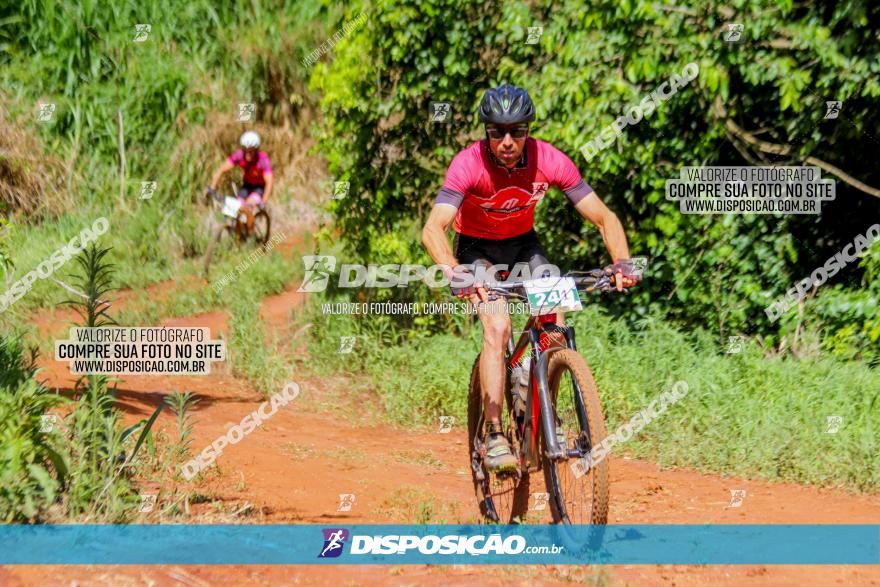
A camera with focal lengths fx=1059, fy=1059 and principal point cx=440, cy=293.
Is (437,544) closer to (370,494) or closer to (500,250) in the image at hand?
(370,494)

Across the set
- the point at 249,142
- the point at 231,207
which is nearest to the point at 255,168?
the point at 249,142

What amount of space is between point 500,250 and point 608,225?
2.36 feet

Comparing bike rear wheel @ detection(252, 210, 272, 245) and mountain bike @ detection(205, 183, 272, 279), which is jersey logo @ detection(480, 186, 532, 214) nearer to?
mountain bike @ detection(205, 183, 272, 279)

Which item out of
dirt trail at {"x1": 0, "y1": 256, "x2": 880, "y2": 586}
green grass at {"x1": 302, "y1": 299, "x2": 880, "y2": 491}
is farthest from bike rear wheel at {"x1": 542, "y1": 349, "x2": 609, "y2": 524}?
green grass at {"x1": 302, "y1": 299, "x2": 880, "y2": 491}

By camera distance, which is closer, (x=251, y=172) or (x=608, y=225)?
(x=608, y=225)

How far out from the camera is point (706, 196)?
9.09 meters

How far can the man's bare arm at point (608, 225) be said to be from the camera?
217 inches

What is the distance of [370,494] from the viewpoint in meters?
6.58

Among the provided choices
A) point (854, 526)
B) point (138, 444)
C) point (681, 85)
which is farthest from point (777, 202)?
point (138, 444)

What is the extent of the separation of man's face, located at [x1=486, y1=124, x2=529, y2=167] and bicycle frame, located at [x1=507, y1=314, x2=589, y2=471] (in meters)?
0.87

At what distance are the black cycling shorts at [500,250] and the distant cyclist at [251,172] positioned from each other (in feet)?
27.2

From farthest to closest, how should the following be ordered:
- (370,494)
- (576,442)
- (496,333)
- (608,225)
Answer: (370,494), (608,225), (496,333), (576,442)

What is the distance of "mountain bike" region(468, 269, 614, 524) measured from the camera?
5047 mm

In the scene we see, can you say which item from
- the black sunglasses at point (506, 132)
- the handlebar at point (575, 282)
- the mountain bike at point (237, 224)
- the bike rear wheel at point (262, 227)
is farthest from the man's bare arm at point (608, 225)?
the bike rear wheel at point (262, 227)
